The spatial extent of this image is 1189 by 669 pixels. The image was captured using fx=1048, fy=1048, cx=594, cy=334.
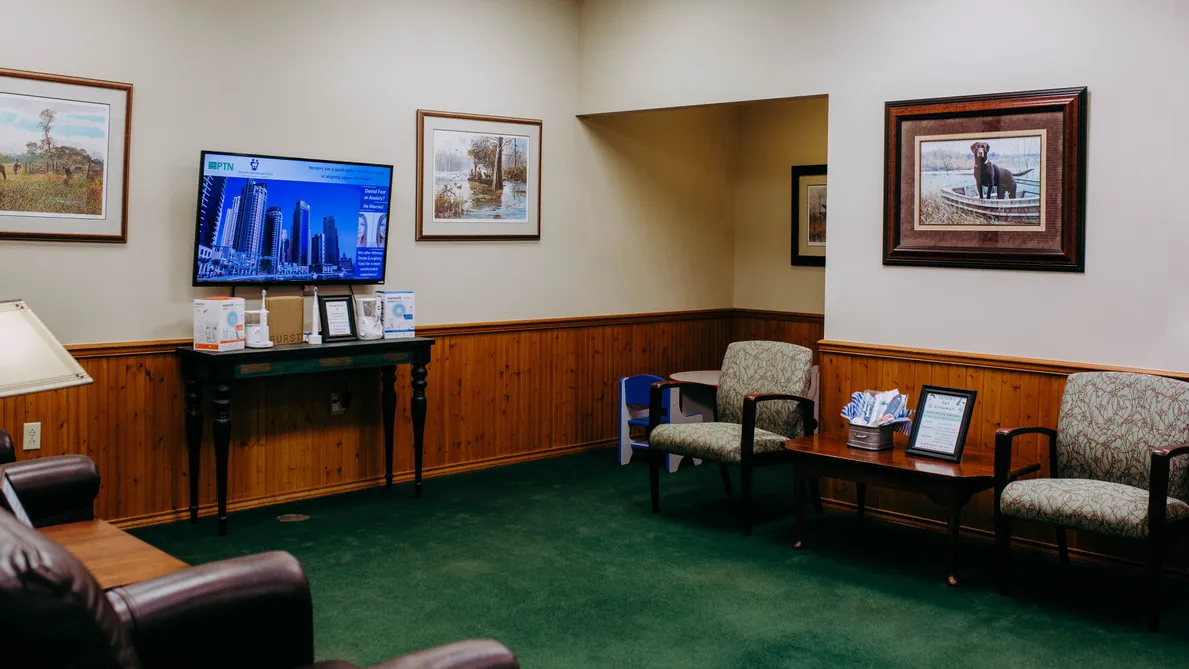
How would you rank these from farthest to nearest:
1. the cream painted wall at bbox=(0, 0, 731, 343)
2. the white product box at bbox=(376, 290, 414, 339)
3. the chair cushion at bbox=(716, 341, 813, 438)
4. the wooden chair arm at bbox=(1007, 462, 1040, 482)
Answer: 1. the white product box at bbox=(376, 290, 414, 339)
2. the chair cushion at bbox=(716, 341, 813, 438)
3. the cream painted wall at bbox=(0, 0, 731, 343)
4. the wooden chair arm at bbox=(1007, 462, 1040, 482)

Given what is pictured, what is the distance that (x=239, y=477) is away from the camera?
5582mm

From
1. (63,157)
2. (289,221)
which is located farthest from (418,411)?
(63,157)

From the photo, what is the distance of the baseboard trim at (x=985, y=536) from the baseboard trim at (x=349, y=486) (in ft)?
6.76

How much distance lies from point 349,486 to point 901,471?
3180 millimetres

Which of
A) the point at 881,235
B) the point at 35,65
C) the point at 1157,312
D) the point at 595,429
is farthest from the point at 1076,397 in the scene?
the point at 35,65

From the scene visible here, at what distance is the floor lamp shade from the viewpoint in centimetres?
320

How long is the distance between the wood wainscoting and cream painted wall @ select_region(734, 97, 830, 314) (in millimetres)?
2175

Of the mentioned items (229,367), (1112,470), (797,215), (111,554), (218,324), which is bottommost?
(111,554)

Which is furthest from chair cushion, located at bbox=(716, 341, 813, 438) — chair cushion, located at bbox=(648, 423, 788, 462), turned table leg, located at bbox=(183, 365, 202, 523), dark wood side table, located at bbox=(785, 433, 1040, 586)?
turned table leg, located at bbox=(183, 365, 202, 523)

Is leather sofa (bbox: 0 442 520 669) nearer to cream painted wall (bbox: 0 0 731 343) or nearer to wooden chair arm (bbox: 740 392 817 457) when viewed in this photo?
wooden chair arm (bbox: 740 392 817 457)

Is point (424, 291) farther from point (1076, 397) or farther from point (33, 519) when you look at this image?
point (1076, 397)

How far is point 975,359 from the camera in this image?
5.06 meters

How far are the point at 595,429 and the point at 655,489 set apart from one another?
1.78m

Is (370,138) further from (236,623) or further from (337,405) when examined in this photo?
(236,623)
